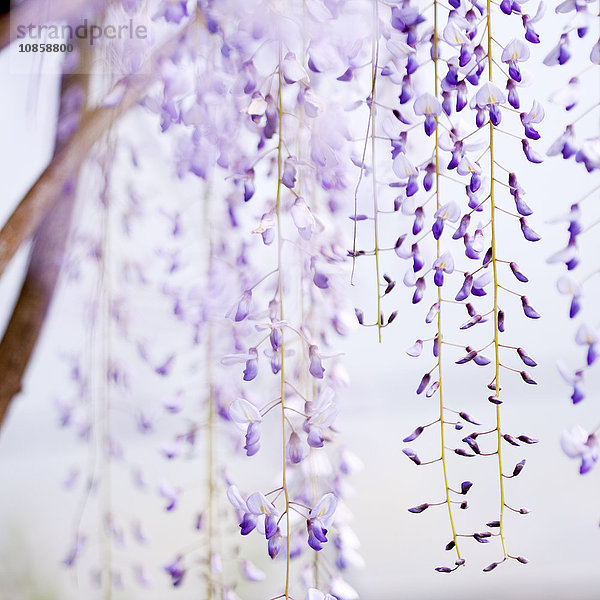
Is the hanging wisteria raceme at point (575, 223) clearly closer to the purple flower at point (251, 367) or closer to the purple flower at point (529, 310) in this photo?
the purple flower at point (529, 310)

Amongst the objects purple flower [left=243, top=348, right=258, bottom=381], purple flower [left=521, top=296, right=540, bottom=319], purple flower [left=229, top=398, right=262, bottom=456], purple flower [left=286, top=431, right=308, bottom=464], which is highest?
purple flower [left=521, top=296, right=540, bottom=319]

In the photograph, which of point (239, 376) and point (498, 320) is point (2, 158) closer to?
point (239, 376)

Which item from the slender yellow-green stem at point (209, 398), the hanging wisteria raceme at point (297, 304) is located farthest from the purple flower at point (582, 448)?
the slender yellow-green stem at point (209, 398)

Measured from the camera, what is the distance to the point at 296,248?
66cm

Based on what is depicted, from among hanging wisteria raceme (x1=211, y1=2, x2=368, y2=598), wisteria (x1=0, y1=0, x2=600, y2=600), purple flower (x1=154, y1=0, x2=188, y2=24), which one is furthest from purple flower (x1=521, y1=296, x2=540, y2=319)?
purple flower (x1=154, y1=0, x2=188, y2=24)

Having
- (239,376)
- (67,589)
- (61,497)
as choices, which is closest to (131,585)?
(67,589)

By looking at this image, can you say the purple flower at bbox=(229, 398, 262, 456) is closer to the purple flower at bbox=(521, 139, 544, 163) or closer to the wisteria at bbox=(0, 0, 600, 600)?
the wisteria at bbox=(0, 0, 600, 600)

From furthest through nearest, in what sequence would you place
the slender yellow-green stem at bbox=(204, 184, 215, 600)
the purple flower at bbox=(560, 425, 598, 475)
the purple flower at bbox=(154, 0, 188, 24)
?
the slender yellow-green stem at bbox=(204, 184, 215, 600) → the purple flower at bbox=(154, 0, 188, 24) → the purple flower at bbox=(560, 425, 598, 475)

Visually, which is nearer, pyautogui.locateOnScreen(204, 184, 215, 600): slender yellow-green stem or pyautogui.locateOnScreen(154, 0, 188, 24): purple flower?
pyautogui.locateOnScreen(154, 0, 188, 24): purple flower

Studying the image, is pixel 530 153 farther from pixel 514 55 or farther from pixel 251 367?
pixel 251 367

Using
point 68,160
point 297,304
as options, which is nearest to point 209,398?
point 297,304

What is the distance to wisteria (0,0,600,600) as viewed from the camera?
47 centimetres

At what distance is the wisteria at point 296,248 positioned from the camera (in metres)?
0.47

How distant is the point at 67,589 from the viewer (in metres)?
1.39
